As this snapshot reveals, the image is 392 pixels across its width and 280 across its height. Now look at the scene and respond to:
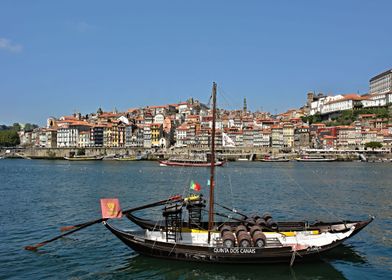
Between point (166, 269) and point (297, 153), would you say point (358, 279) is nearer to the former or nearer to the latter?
point (166, 269)

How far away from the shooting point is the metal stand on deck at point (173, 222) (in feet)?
60.3

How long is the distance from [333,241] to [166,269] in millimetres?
7261

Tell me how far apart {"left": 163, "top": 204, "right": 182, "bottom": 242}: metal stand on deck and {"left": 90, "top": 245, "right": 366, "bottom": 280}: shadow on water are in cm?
109

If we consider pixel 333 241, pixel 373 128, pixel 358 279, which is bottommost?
pixel 358 279

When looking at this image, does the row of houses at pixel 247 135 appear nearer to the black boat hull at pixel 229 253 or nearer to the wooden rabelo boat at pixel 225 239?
the wooden rabelo boat at pixel 225 239

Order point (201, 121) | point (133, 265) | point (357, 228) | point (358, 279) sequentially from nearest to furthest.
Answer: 1. point (358, 279)
2. point (133, 265)
3. point (357, 228)
4. point (201, 121)

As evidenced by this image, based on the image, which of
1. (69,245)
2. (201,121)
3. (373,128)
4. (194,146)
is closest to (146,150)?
(194,146)

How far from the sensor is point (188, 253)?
1800 cm

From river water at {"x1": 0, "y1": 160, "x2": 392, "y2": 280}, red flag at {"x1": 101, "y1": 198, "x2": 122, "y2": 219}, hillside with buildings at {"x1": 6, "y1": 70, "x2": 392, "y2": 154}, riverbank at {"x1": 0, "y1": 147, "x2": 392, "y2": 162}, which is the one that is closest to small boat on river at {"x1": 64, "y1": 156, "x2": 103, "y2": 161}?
riverbank at {"x1": 0, "y1": 147, "x2": 392, "y2": 162}

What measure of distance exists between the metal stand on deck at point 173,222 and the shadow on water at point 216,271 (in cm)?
109

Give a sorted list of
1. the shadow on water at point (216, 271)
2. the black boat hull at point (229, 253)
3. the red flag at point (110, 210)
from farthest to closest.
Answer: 1. the red flag at point (110, 210)
2. the black boat hull at point (229, 253)
3. the shadow on water at point (216, 271)

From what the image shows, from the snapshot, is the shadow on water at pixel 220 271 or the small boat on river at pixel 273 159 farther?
the small boat on river at pixel 273 159

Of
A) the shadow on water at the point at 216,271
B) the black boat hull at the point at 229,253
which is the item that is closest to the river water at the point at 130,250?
the shadow on water at the point at 216,271

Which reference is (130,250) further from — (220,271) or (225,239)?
(225,239)
